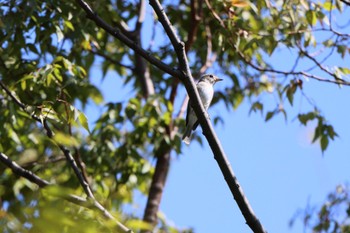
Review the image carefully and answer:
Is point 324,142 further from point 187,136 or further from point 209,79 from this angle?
point 209,79

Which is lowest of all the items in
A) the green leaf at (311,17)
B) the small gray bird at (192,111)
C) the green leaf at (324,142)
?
the green leaf at (324,142)

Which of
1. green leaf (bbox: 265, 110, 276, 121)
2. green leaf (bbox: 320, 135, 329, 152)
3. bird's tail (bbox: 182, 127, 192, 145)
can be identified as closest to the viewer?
green leaf (bbox: 320, 135, 329, 152)

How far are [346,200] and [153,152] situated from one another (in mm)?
2181

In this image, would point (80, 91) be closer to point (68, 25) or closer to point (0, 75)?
point (0, 75)

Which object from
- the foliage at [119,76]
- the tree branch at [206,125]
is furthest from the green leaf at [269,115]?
the tree branch at [206,125]

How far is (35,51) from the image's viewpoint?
5754 mm

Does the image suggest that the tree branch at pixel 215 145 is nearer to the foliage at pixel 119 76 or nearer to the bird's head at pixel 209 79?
the foliage at pixel 119 76

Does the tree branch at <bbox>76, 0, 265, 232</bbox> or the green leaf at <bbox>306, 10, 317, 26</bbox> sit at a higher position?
the green leaf at <bbox>306, 10, 317, 26</bbox>

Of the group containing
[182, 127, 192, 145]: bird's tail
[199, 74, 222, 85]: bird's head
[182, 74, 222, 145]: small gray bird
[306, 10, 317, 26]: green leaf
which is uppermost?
[199, 74, 222, 85]: bird's head

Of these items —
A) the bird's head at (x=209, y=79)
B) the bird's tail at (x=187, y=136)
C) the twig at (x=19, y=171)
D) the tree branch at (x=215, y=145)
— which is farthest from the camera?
the bird's head at (x=209, y=79)

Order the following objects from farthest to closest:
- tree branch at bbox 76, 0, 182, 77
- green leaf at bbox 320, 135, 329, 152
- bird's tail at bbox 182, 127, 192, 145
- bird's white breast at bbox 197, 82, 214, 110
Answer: bird's white breast at bbox 197, 82, 214, 110, bird's tail at bbox 182, 127, 192, 145, green leaf at bbox 320, 135, 329, 152, tree branch at bbox 76, 0, 182, 77

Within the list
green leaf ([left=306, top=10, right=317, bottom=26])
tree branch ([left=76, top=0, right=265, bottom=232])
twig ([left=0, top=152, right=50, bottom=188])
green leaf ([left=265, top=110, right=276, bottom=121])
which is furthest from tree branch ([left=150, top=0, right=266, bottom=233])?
green leaf ([left=265, top=110, right=276, bottom=121])

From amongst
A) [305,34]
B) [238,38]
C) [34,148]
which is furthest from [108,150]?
[305,34]

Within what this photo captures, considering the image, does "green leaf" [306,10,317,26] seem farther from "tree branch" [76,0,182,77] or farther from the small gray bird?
"tree branch" [76,0,182,77]
